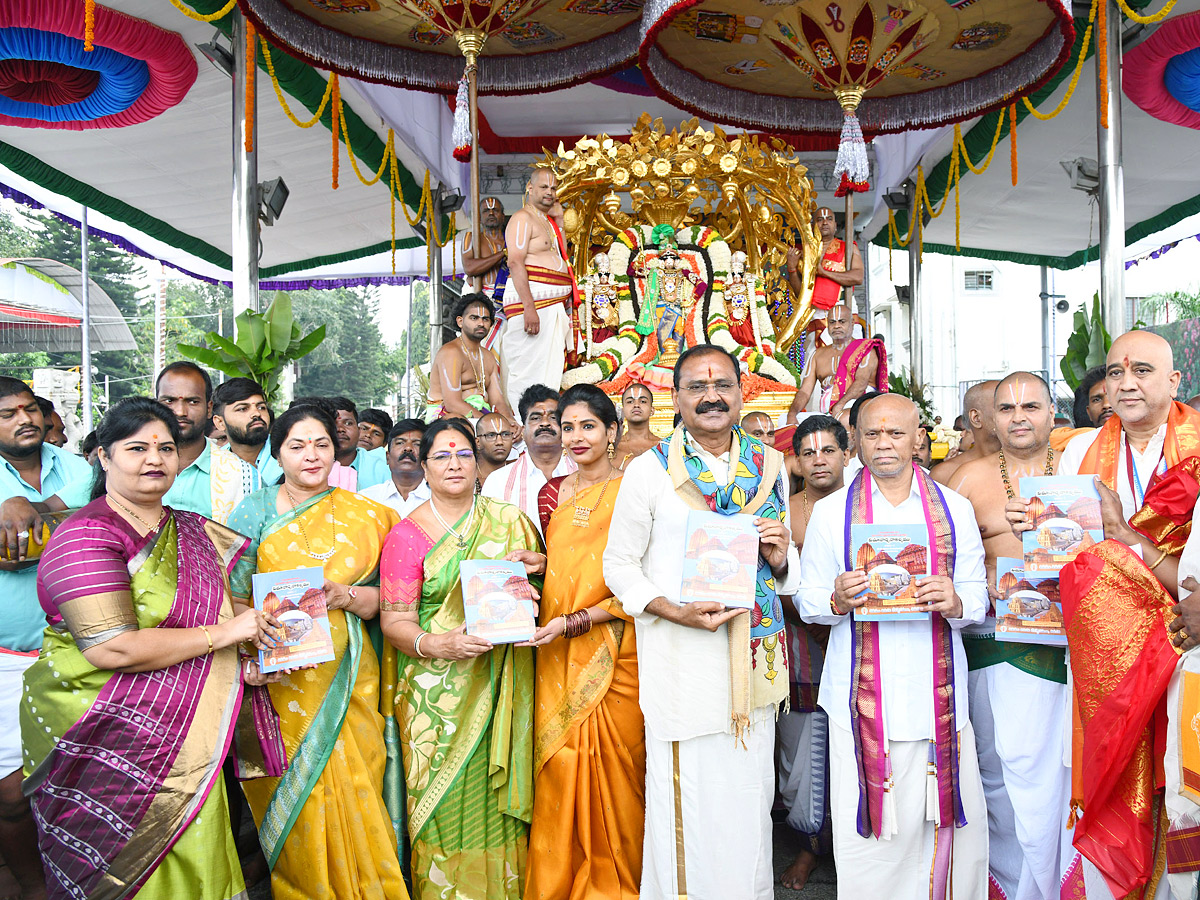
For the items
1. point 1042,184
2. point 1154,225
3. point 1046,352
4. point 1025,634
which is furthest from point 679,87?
point 1046,352

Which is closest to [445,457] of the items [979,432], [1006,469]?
[1006,469]

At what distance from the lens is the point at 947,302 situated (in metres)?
27.4

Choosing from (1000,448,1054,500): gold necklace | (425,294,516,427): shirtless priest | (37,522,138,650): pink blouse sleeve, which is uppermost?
(425,294,516,427): shirtless priest

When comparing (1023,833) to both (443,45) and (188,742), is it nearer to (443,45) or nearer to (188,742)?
(188,742)

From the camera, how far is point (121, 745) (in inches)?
98.6

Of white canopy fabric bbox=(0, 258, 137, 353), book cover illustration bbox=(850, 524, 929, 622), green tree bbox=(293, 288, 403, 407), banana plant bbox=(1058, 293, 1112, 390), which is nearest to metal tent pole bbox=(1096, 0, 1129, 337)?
banana plant bbox=(1058, 293, 1112, 390)

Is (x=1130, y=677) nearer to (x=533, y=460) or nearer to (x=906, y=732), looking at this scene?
(x=906, y=732)

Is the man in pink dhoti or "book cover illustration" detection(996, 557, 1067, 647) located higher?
the man in pink dhoti

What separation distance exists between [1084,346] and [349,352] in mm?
44722

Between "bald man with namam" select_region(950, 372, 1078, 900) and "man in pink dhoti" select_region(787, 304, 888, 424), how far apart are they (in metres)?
3.96

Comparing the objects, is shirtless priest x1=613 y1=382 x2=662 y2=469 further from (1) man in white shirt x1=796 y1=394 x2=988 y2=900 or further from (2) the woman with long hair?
(2) the woman with long hair

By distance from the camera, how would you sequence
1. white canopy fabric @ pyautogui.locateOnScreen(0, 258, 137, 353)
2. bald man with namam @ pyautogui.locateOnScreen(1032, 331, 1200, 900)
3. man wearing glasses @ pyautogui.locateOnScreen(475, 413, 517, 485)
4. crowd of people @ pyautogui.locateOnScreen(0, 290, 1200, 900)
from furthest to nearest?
white canopy fabric @ pyautogui.locateOnScreen(0, 258, 137, 353) → man wearing glasses @ pyautogui.locateOnScreen(475, 413, 517, 485) → crowd of people @ pyautogui.locateOnScreen(0, 290, 1200, 900) → bald man with namam @ pyautogui.locateOnScreen(1032, 331, 1200, 900)

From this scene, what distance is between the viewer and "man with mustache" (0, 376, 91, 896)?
3.11m

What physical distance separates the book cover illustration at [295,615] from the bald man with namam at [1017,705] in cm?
212
